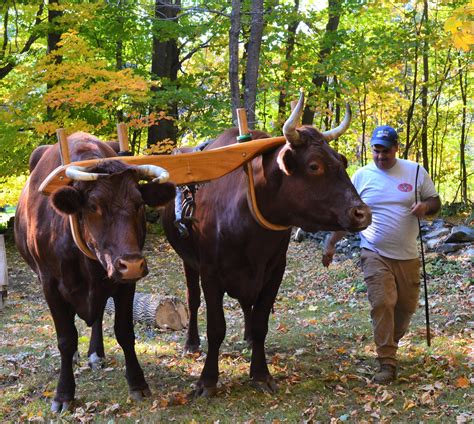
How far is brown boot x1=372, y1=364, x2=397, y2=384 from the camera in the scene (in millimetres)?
5406

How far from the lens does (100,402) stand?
5.28 meters

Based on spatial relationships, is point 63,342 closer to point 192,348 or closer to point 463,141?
point 192,348

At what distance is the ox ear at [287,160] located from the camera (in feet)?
15.9

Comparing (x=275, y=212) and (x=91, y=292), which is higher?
(x=275, y=212)

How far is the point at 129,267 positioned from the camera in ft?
13.4

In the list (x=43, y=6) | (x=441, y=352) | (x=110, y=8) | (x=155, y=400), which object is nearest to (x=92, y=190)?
(x=155, y=400)

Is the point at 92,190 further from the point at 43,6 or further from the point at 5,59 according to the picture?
the point at 43,6

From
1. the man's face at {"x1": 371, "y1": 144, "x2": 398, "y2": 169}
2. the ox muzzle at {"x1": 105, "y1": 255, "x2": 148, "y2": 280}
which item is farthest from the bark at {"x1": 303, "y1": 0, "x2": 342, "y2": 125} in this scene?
the ox muzzle at {"x1": 105, "y1": 255, "x2": 148, "y2": 280}

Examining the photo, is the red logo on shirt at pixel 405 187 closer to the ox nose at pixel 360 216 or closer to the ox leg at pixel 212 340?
the ox nose at pixel 360 216

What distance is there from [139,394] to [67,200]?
1.99 meters

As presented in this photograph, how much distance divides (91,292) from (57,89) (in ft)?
27.9

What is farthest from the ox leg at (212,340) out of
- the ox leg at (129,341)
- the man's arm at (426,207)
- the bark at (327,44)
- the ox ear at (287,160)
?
the bark at (327,44)

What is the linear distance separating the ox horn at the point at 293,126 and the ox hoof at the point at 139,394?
2547mm

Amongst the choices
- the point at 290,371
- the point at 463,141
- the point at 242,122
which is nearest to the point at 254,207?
the point at 242,122
